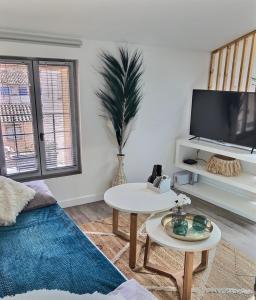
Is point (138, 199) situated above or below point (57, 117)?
below

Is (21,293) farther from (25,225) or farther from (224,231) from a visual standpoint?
(224,231)

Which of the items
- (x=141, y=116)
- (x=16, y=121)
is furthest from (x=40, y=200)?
(x=141, y=116)

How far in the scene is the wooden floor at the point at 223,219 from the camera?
265 cm

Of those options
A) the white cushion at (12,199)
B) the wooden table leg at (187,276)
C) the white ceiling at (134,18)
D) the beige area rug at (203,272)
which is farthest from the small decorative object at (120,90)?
the wooden table leg at (187,276)

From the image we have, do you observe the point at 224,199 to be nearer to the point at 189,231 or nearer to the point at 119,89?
the point at 189,231

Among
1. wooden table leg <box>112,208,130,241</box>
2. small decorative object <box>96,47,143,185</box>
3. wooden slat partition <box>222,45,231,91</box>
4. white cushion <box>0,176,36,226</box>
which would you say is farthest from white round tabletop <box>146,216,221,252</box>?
wooden slat partition <box>222,45,231,91</box>

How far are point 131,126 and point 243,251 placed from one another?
6.18ft

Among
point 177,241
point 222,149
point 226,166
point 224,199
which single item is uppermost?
point 222,149

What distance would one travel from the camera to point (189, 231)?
1.93m

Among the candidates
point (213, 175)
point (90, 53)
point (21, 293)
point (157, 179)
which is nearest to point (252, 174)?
point (213, 175)

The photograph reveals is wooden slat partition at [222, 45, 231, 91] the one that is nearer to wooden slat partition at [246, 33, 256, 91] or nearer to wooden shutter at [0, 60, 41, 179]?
wooden slat partition at [246, 33, 256, 91]

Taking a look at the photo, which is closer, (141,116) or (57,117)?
(57,117)

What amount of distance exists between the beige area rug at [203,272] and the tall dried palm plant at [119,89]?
132 centimetres

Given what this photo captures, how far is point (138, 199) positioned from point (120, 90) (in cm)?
140
